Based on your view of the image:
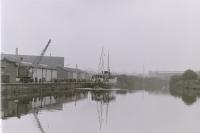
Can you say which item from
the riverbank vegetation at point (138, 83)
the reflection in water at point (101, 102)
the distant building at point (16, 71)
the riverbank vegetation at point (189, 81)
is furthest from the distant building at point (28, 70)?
the riverbank vegetation at point (189, 81)

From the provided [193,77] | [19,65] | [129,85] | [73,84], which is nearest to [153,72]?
[129,85]

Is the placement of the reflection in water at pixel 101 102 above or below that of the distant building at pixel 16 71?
below

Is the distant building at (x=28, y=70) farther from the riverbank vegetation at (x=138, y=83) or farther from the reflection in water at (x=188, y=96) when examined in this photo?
the reflection in water at (x=188, y=96)

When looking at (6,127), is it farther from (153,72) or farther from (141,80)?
(153,72)

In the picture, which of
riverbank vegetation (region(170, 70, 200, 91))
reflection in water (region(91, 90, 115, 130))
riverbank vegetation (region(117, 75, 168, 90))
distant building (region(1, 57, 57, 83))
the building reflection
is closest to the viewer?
the building reflection

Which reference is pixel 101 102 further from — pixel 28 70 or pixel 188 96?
pixel 188 96

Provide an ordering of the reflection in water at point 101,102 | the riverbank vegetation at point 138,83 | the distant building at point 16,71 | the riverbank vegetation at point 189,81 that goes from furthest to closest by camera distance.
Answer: the riverbank vegetation at point 138,83, the riverbank vegetation at point 189,81, the distant building at point 16,71, the reflection in water at point 101,102

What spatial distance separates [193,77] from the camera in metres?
60.3

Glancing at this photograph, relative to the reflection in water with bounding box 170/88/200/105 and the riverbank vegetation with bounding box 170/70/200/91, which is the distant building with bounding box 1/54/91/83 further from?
the riverbank vegetation with bounding box 170/70/200/91

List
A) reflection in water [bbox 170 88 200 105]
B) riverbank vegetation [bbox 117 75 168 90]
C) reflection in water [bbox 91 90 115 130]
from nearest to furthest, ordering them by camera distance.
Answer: reflection in water [bbox 91 90 115 130], reflection in water [bbox 170 88 200 105], riverbank vegetation [bbox 117 75 168 90]

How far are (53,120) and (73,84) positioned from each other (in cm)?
3211

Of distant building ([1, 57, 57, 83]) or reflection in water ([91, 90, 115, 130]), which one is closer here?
reflection in water ([91, 90, 115, 130])

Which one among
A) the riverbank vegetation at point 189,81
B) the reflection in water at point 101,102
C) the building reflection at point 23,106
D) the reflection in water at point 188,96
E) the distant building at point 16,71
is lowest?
the reflection in water at point 188,96

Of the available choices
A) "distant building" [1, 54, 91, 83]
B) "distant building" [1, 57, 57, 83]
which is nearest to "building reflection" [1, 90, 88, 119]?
"distant building" [1, 57, 57, 83]
